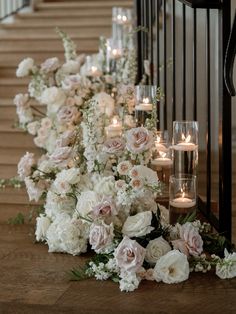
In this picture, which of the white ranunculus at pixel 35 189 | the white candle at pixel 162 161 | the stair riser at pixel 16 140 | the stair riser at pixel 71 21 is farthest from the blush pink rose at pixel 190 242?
A: the stair riser at pixel 71 21

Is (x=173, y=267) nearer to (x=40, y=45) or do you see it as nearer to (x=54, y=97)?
(x=54, y=97)

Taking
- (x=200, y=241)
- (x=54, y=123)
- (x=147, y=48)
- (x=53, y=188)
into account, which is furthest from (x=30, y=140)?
(x=200, y=241)

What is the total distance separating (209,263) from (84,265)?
41 centimetres

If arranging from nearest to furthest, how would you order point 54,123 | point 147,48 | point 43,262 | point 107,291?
point 107,291 < point 43,262 < point 54,123 < point 147,48

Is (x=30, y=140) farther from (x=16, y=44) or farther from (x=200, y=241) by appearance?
(x=200, y=241)

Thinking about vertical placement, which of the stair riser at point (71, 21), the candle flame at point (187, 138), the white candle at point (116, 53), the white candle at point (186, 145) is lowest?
the white candle at point (186, 145)

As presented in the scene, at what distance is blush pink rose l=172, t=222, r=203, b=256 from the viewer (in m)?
2.08

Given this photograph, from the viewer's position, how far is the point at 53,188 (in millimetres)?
2512

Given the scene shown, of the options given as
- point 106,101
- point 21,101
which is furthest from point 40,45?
point 106,101

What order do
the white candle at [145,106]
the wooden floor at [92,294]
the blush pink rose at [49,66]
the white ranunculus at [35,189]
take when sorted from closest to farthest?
the wooden floor at [92,294]
the white ranunculus at [35,189]
the white candle at [145,106]
the blush pink rose at [49,66]

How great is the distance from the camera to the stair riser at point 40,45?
5895mm

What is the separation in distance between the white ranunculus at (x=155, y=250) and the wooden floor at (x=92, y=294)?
0.10 metres

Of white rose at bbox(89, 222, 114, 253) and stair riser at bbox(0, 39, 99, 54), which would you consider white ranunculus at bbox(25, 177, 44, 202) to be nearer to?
white rose at bbox(89, 222, 114, 253)

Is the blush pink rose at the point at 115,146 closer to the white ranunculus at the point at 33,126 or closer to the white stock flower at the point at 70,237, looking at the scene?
the white stock flower at the point at 70,237
